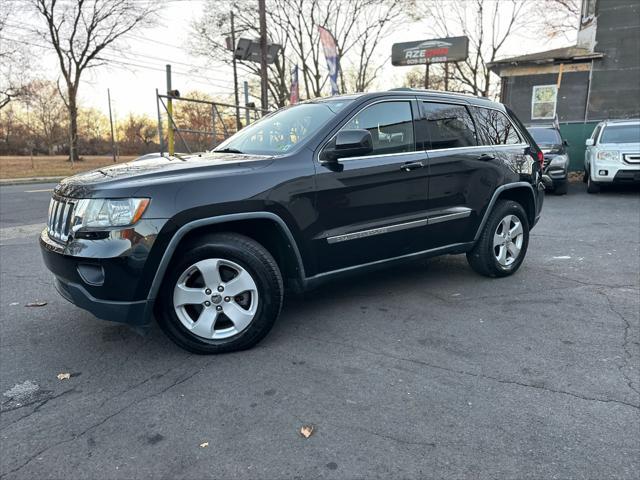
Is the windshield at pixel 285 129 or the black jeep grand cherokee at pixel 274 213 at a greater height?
the windshield at pixel 285 129

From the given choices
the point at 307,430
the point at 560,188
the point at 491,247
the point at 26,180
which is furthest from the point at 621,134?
the point at 26,180

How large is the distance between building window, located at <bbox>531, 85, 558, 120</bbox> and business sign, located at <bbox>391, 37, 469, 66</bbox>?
25.9ft

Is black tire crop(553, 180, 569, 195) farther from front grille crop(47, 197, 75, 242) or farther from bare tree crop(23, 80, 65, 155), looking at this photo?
bare tree crop(23, 80, 65, 155)

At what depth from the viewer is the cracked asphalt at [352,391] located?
2154mm

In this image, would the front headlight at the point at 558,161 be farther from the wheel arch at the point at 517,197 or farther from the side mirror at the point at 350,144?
the side mirror at the point at 350,144

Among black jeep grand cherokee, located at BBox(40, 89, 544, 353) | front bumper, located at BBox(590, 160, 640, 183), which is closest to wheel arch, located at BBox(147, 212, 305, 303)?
black jeep grand cherokee, located at BBox(40, 89, 544, 353)

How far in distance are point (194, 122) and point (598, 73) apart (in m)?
15.0

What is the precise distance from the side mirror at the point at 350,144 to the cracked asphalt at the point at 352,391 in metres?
1.32

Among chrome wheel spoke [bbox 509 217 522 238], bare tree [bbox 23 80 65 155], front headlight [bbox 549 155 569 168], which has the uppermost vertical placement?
bare tree [bbox 23 80 65 155]

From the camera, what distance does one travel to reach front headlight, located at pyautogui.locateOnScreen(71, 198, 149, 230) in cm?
282

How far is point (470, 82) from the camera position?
38500 mm

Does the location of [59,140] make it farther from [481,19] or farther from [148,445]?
[148,445]

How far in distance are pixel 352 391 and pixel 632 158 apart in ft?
36.0

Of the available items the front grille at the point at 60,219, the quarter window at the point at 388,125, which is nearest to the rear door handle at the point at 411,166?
the quarter window at the point at 388,125
